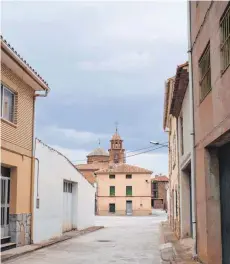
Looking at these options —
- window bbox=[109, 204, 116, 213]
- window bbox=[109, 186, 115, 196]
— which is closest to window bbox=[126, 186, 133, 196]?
window bbox=[109, 186, 115, 196]

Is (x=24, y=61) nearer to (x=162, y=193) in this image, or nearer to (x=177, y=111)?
(x=177, y=111)

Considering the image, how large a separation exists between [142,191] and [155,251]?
57.2 meters

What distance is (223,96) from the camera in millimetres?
8469

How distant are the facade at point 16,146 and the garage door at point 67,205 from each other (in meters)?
7.43

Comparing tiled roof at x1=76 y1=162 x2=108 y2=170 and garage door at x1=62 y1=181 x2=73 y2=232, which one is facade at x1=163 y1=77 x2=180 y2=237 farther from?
tiled roof at x1=76 y1=162 x2=108 y2=170

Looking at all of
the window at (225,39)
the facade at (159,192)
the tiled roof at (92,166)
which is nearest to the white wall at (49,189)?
the window at (225,39)

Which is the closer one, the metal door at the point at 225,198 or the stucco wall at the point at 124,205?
the metal door at the point at 225,198

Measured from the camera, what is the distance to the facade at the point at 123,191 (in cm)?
7231

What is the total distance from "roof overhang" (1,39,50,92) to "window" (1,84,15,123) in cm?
72

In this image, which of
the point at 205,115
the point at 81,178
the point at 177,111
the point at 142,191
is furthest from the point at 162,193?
the point at 205,115

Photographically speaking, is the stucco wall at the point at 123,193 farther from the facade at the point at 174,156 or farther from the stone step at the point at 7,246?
the stone step at the point at 7,246

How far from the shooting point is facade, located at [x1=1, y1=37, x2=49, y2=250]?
1430 cm

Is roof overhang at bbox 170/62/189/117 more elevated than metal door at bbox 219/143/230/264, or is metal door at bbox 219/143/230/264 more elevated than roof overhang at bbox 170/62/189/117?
roof overhang at bbox 170/62/189/117

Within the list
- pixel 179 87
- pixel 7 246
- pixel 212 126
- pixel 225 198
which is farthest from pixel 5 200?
pixel 212 126
